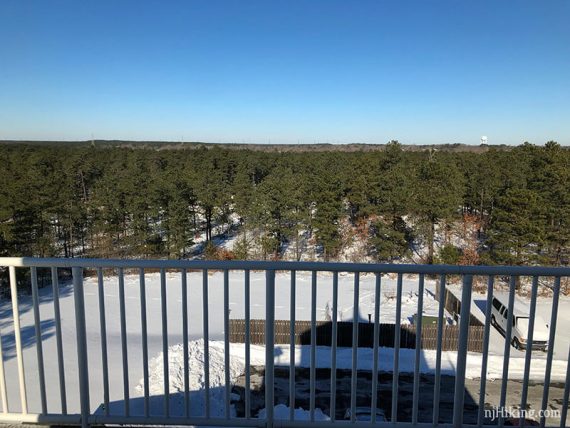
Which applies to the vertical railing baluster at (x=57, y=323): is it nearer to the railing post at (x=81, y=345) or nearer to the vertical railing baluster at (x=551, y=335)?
the railing post at (x=81, y=345)

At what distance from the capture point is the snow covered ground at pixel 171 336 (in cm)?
855

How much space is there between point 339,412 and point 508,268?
240 inches

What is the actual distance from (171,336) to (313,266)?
11211mm

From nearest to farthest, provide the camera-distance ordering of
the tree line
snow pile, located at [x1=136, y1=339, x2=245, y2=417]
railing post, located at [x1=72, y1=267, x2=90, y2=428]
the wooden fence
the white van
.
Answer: railing post, located at [x1=72, y1=267, x2=90, y2=428], snow pile, located at [x1=136, y1=339, x2=245, y2=417], the white van, the wooden fence, the tree line

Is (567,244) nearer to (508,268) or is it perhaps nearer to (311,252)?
(311,252)

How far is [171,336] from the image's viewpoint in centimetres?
1205

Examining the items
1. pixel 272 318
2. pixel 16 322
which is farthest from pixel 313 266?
pixel 16 322

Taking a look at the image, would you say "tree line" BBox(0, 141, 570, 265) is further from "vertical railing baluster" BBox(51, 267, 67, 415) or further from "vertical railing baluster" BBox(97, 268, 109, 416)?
"vertical railing baluster" BBox(97, 268, 109, 416)

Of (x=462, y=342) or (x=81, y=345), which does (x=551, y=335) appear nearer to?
(x=462, y=342)

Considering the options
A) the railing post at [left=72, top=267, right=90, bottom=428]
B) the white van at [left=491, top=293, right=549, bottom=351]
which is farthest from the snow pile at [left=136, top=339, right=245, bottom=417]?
the white van at [left=491, top=293, right=549, bottom=351]

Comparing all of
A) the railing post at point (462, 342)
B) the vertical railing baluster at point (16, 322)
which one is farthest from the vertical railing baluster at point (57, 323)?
the railing post at point (462, 342)

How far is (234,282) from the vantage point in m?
19.1

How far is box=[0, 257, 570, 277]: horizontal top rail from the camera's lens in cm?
185

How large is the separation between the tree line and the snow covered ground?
3.03 meters
